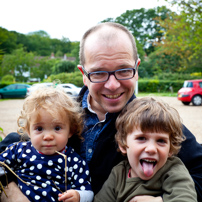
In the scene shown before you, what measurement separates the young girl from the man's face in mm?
325

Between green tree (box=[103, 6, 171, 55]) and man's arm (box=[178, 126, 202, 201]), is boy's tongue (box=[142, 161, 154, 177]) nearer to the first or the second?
man's arm (box=[178, 126, 202, 201])

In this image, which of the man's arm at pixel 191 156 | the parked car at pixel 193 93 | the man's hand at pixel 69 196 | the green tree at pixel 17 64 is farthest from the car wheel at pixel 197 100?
the green tree at pixel 17 64

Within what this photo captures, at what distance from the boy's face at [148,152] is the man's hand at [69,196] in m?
0.49

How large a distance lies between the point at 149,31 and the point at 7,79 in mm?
Answer: 39887

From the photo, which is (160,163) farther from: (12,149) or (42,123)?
(12,149)

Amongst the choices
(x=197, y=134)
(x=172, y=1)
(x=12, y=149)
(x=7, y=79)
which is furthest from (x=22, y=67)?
(x=12, y=149)

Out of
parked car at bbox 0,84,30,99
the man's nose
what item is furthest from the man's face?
parked car at bbox 0,84,30,99

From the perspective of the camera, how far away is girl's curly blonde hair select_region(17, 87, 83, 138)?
2.02m

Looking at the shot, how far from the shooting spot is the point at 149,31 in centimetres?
6159

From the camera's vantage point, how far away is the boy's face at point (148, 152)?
164 cm

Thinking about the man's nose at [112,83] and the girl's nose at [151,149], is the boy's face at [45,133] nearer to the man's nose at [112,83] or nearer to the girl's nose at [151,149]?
the man's nose at [112,83]

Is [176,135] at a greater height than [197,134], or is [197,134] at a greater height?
[176,135]

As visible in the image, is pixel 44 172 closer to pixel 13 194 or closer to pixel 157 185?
pixel 13 194

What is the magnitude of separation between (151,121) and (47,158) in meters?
0.92
